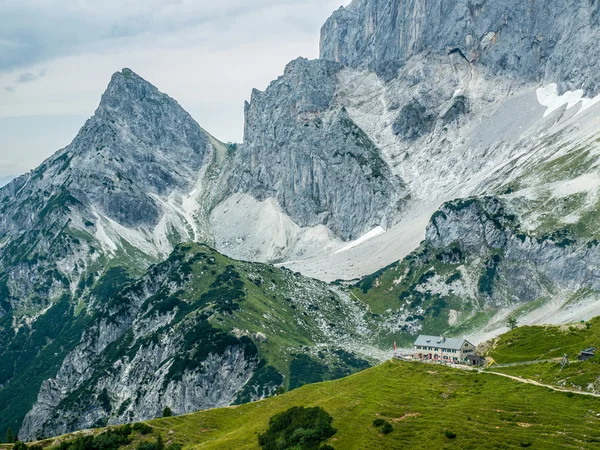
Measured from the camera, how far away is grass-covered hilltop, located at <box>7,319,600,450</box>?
9838 centimetres

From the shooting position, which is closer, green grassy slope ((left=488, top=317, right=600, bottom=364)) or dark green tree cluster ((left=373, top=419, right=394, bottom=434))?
dark green tree cluster ((left=373, top=419, right=394, bottom=434))

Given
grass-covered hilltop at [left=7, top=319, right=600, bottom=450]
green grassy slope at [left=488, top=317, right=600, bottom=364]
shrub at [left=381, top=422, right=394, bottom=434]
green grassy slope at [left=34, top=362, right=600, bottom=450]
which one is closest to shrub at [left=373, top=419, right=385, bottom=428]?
grass-covered hilltop at [left=7, top=319, right=600, bottom=450]

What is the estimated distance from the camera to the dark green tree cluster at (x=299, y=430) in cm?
11188

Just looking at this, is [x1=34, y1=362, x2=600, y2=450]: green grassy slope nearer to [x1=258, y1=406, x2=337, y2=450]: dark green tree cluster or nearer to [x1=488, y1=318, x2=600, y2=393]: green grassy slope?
[x1=258, y1=406, x2=337, y2=450]: dark green tree cluster

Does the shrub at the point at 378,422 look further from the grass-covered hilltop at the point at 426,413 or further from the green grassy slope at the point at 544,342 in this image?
the green grassy slope at the point at 544,342

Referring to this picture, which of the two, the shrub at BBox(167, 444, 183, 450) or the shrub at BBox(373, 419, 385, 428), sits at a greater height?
the shrub at BBox(373, 419, 385, 428)

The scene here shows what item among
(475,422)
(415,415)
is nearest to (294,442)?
(415,415)

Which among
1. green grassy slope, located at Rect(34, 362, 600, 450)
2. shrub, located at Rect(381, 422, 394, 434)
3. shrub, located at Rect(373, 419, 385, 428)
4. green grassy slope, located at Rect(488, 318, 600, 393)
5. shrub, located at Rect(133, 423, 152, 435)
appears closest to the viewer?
green grassy slope, located at Rect(34, 362, 600, 450)

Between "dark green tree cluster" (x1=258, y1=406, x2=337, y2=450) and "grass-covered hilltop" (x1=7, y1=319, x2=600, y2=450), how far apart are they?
216 millimetres

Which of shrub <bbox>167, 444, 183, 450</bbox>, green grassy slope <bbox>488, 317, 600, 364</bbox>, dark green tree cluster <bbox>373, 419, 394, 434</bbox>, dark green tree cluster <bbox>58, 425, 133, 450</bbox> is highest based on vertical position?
green grassy slope <bbox>488, 317, 600, 364</bbox>

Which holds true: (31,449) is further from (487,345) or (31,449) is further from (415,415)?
(487,345)

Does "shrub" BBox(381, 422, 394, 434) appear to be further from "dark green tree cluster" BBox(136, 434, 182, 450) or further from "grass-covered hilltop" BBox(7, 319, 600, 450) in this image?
"dark green tree cluster" BBox(136, 434, 182, 450)

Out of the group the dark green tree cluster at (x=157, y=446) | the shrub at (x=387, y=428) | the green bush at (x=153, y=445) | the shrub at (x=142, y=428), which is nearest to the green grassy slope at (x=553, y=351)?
the shrub at (x=387, y=428)

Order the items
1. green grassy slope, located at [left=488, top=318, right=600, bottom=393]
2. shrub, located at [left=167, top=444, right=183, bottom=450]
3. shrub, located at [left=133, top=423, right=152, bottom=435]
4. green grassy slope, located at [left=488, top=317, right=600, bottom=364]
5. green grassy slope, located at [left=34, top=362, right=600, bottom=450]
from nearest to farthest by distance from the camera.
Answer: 1. green grassy slope, located at [left=34, top=362, right=600, bottom=450]
2. green grassy slope, located at [left=488, top=318, right=600, bottom=393]
3. green grassy slope, located at [left=488, top=317, right=600, bottom=364]
4. shrub, located at [left=167, top=444, right=183, bottom=450]
5. shrub, located at [left=133, top=423, right=152, bottom=435]
